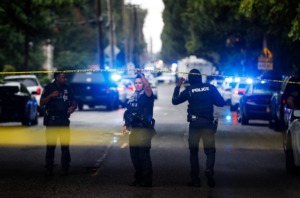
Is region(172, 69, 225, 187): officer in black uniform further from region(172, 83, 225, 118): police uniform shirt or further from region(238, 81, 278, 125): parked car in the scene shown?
region(238, 81, 278, 125): parked car

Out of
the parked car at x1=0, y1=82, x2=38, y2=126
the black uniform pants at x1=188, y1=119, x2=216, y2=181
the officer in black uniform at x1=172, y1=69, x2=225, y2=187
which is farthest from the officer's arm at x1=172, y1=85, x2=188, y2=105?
the parked car at x1=0, y1=82, x2=38, y2=126

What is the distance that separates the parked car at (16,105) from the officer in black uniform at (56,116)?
492 inches

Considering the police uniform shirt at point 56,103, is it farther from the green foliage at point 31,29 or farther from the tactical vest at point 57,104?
the green foliage at point 31,29

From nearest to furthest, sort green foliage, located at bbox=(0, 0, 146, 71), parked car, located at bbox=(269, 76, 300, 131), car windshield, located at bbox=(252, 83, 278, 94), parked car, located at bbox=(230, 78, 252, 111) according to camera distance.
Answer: parked car, located at bbox=(269, 76, 300, 131) → car windshield, located at bbox=(252, 83, 278, 94) → parked car, located at bbox=(230, 78, 252, 111) → green foliage, located at bbox=(0, 0, 146, 71)

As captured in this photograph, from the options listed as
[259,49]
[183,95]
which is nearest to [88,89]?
[259,49]

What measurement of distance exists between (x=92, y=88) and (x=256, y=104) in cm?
1291

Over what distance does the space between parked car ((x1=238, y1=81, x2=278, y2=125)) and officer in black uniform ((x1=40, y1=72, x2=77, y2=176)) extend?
1529 centimetres

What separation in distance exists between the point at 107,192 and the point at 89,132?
12958 mm

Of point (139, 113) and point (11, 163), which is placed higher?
point (139, 113)

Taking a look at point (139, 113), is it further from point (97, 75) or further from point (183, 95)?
point (97, 75)

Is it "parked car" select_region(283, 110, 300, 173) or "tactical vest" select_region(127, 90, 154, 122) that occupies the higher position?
"tactical vest" select_region(127, 90, 154, 122)

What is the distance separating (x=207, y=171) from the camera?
12633 mm

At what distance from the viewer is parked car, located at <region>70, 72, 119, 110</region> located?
131 ft

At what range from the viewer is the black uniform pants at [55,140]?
45.9 ft
